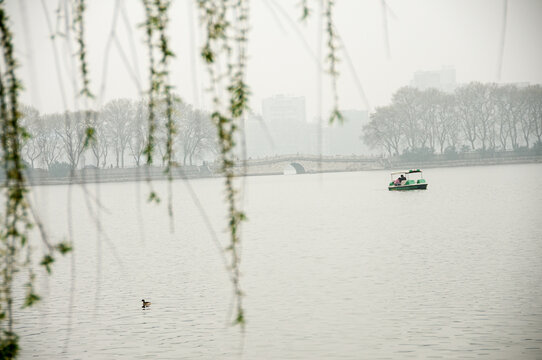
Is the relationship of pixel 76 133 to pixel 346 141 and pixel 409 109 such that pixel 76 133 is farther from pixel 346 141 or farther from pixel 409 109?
pixel 346 141

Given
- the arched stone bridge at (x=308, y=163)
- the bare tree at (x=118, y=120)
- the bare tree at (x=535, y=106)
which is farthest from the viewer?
the arched stone bridge at (x=308, y=163)

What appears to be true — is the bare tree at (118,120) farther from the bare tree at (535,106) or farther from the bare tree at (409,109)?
the bare tree at (535,106)

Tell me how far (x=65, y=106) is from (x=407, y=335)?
48.3 feet

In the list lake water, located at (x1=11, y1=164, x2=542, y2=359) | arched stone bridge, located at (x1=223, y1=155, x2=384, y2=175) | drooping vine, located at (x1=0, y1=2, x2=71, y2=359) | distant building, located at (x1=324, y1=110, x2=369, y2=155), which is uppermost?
distant building, located at (x1=324, y1=110, x2=369, y2=155)

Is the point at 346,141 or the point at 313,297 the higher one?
the point at 346,141

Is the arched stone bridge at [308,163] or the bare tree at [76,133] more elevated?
the arched stone bridge at [308,163]

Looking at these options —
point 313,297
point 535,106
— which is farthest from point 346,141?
point 313,297

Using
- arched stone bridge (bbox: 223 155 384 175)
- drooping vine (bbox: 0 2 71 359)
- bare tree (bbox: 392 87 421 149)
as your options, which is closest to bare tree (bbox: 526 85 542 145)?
bare tree (bbox: 392 87 421 149)

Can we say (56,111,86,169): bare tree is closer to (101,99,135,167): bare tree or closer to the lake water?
the lake water

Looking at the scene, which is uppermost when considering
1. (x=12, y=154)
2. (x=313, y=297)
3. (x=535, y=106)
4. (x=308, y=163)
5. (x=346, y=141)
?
(x=535, y=106)

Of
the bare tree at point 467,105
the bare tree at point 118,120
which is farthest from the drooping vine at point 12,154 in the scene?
the bare tree at point 467,105

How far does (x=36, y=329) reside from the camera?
1780cm

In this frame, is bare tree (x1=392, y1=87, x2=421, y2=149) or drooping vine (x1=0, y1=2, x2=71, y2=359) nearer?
drooping vine (x1=0, y1=2, x2=71, y2=359)

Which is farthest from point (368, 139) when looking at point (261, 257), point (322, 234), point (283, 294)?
point (283, 294)
